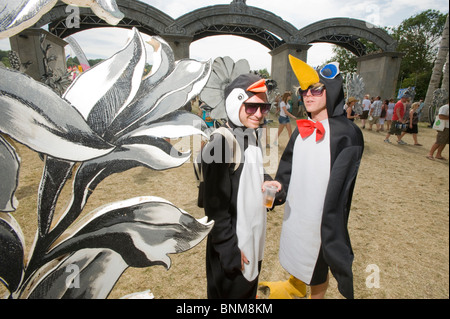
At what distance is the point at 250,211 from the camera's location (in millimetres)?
1224

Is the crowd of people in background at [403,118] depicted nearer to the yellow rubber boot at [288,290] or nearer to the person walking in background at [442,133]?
the person walking in background at [442,133]

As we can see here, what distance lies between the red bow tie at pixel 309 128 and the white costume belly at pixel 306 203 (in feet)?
0.10

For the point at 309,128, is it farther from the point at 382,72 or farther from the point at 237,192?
the point at 382,72

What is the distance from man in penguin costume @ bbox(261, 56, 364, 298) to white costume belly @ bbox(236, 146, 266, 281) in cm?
23

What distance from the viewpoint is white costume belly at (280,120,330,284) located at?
1326mm

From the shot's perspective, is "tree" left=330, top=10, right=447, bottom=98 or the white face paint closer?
the white face paint

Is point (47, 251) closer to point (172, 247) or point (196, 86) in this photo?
point (172, 247)

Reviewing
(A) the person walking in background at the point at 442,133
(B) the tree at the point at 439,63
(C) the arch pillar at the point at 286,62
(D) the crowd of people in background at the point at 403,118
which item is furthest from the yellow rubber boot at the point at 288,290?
(B) the tree at the point at 439,63

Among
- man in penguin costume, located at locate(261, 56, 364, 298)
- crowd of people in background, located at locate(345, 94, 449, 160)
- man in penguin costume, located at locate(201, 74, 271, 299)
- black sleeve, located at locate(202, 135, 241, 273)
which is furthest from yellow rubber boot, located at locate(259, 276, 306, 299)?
crowd of people in background, located at locate(345, 94, 449, 160)

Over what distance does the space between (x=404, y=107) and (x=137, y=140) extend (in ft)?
24.6

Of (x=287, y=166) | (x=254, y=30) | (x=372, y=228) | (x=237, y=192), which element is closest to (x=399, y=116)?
(x=372, y=228)

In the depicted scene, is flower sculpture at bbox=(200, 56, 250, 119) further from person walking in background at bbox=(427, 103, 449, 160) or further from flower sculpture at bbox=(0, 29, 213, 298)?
person walking in background at bbox=(427, 103, 449, 160)

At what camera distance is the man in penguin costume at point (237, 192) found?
1138 mm
